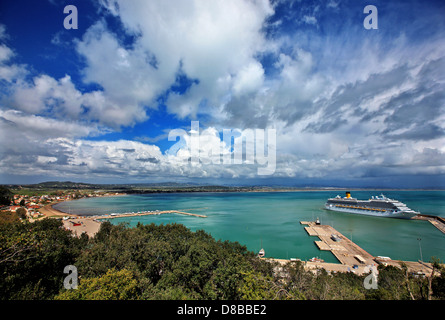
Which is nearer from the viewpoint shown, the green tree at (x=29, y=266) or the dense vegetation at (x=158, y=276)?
the dense vegetation at (x=158, y=276)

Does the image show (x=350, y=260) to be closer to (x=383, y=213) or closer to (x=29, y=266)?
(x=29, y=266)

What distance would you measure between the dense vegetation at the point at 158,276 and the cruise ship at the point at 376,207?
51577 millimetres

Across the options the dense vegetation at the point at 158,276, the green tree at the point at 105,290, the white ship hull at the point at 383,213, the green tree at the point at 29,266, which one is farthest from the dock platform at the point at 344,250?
the white ship hull at the point at 383,213

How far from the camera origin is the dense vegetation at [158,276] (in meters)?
8.21

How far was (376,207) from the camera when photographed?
5903 cm

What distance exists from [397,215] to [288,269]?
192 ft

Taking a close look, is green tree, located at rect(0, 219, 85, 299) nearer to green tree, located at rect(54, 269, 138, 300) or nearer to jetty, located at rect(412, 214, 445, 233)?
green tree, located at rect(54, 269, 138, 300)

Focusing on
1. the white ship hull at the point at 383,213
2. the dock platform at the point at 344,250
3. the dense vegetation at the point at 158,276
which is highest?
the dense vegetation at the point at 158,276

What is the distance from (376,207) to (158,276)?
69.9m

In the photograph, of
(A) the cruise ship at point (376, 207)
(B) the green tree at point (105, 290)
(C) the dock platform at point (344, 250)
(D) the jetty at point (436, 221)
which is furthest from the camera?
(A) the cruise ship at point (376, 207)

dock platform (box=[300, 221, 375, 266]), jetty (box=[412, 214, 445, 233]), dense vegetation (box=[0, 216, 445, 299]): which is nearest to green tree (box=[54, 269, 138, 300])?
dense vegetation (box=[0, 216, 445, 299])

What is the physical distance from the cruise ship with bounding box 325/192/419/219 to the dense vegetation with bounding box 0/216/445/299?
2031 inches

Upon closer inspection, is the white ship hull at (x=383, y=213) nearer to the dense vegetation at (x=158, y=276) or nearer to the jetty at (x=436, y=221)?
the jetty at (x=436, y=221)
